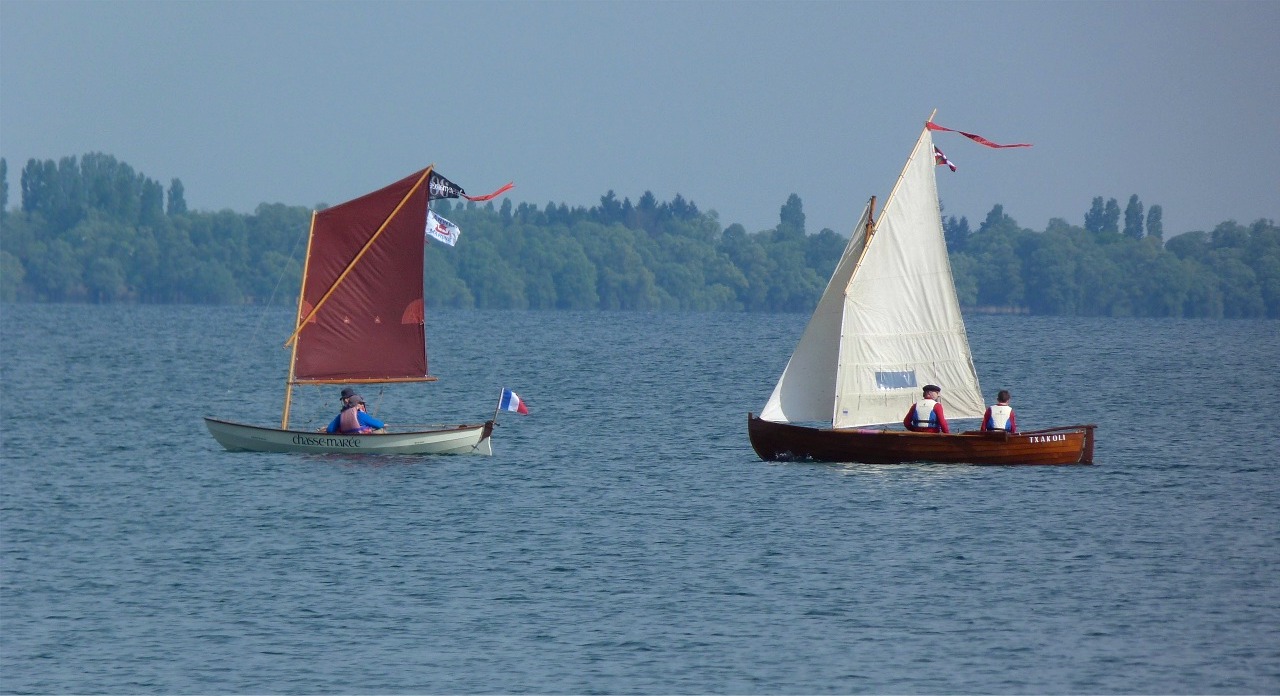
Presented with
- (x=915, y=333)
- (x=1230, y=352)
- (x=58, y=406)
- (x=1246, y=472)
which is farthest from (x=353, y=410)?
(x=1230, y=352)

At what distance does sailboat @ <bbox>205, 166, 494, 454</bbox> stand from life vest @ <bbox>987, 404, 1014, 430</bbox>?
1387 cm

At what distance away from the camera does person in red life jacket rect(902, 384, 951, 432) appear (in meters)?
47.1

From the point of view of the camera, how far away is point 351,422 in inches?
1937

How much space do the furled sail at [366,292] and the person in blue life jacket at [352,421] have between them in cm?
131

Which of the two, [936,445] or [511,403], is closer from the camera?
[936,445]

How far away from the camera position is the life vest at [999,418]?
47.2m

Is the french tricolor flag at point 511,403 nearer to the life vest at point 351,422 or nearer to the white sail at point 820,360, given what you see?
the life vest at point 351,422

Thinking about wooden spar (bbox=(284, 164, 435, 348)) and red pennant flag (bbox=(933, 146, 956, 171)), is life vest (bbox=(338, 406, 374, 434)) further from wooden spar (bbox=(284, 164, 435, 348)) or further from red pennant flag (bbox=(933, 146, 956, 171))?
red pennant flag (bbox=(933, 146, 956, 171))

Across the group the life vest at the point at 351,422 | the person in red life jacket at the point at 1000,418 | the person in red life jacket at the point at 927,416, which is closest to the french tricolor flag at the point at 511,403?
the life vest at the point at 351,422

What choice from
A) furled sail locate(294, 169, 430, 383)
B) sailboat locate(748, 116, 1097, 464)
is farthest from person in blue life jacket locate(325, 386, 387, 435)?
sailboat locate(748, 116, 1097, 464)

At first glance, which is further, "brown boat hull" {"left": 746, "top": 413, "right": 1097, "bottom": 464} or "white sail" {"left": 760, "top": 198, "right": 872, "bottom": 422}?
"white sail" {"left": 760, "top": 198, "right": 872, "bottom": 422}

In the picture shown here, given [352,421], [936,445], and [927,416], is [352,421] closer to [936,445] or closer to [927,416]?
[927,416]

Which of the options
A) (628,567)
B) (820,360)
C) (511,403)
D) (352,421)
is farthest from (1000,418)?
(352,421)

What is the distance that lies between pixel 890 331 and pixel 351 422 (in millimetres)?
14940
